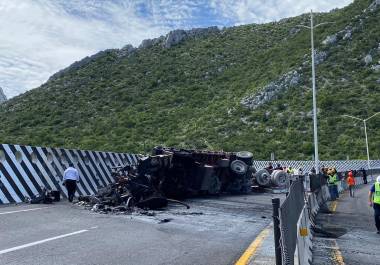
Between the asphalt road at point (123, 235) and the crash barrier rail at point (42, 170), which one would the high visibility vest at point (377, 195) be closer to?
the asphalt road at point (123, 235)

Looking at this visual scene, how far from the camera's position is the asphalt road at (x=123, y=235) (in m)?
8.38

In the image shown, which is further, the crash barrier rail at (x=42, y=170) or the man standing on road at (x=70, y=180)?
the man standing on road at (x=70, y=180)

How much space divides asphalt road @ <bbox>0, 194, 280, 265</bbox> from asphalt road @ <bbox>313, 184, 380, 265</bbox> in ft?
4.81

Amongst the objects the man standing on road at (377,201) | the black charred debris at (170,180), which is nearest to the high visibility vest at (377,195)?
the man standing on road at (377,201)

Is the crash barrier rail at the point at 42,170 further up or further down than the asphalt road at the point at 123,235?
further up

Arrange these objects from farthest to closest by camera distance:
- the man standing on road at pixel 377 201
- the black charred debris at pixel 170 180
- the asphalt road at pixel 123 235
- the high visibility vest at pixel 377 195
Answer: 1. the black charred debris at pixel 170 180
2. the high visibility vest at pixel 377 195
3. the man standing on road at pixel 377 201
4. the asphalt road at pixel 123 235

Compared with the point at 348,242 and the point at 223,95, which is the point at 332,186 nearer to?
the point at 348,242

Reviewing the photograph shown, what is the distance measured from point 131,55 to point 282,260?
276ft

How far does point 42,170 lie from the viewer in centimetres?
1820

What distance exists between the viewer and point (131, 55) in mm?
88688

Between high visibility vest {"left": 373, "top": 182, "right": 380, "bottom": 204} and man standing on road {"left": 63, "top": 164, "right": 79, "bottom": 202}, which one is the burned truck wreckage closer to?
man standing on road {"left": 63, "top": 164, "right": 79, "bottom": 202}

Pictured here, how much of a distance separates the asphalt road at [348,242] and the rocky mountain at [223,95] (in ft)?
109

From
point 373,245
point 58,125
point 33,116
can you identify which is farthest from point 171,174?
point 33,116

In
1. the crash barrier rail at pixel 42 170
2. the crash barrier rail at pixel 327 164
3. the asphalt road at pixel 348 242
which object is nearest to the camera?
the asphalt road at pixel 348 242
